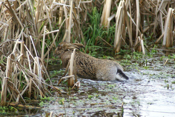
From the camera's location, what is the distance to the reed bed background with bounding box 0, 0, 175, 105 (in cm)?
467

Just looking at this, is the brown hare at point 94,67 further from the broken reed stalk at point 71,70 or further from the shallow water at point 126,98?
the broken reed stalk at point 71,70

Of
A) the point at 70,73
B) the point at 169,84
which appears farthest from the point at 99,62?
the point at 169,84

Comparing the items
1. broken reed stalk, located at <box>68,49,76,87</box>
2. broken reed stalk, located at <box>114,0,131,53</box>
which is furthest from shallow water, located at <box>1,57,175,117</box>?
broken reed stalk, located at <box>114,0,131,53</box>

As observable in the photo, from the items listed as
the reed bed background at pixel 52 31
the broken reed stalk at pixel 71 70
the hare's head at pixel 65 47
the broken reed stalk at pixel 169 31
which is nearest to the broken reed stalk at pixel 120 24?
the reed bed background at pixel 52 31

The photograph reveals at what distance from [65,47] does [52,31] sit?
33.0 inches

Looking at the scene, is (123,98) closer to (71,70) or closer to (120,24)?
(71,70)

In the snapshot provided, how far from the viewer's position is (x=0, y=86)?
467cm

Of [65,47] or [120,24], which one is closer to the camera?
[65,47]

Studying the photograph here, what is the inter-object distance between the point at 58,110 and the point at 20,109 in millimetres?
546

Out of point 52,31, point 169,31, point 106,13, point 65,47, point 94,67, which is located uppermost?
point 106,13

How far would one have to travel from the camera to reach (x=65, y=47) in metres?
6.34

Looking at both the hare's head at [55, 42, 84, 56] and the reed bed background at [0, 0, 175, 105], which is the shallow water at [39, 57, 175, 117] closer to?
the reed bed background at [0, 0, 175, 105]

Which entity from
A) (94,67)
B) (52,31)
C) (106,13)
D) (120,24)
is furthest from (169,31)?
(52,31)

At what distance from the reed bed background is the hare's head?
19 cm
